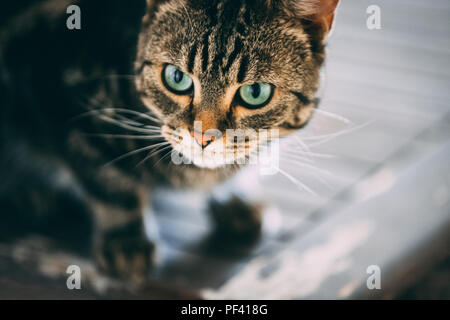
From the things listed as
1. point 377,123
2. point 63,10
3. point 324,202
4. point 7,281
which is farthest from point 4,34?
point 377,123

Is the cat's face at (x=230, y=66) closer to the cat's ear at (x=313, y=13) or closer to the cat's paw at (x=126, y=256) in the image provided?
the cat's ear at (x=313, y=13)

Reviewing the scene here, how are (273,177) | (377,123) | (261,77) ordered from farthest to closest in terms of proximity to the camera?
1. (377,123)
2. (273,177)
3. (261,77)

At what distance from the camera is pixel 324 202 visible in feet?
3.00

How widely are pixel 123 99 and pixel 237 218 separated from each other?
37cm

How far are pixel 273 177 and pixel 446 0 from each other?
0.68 metres

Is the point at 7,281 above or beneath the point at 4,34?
beneath

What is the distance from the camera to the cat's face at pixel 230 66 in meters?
0.58

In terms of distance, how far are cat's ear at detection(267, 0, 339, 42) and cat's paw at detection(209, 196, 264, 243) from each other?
45 centimetres

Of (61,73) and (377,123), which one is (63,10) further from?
(377,123)

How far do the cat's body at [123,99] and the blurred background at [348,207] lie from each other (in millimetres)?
69

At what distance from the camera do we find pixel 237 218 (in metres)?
0.92

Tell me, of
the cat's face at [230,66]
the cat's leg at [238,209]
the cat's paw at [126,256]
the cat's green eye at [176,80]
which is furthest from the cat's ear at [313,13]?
the cat's paw at [126,256]

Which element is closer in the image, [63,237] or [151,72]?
[151,72]

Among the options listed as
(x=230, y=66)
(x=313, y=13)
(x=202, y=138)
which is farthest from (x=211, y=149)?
(x=313, y=13)
